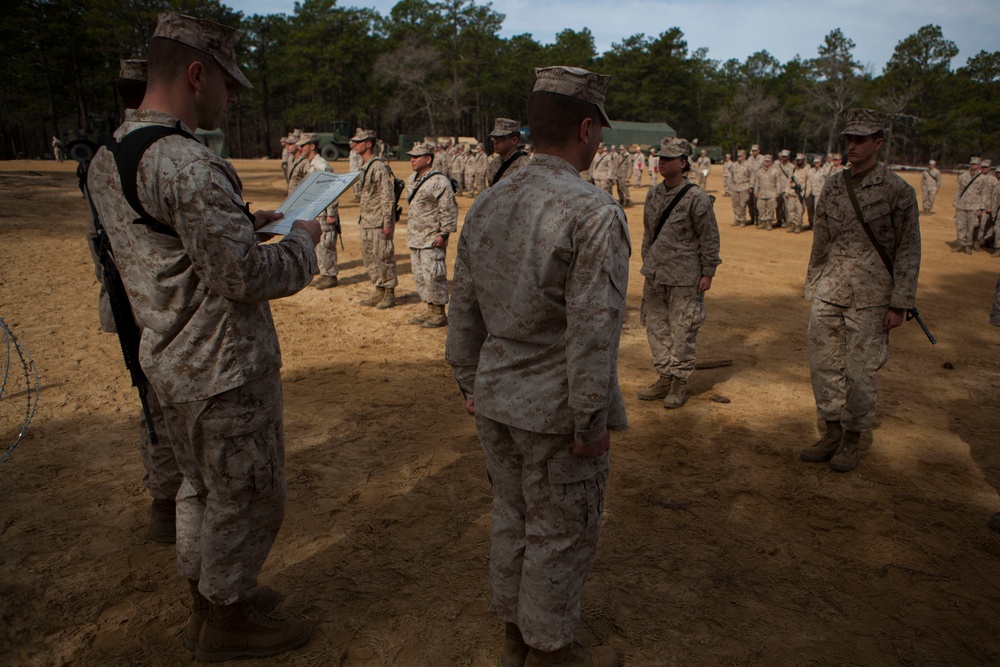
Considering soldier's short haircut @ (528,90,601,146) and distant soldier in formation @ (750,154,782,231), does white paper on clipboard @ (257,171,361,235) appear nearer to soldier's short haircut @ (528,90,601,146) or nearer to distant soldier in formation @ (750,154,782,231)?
soldier's short haircut @ (528,90,601,146)

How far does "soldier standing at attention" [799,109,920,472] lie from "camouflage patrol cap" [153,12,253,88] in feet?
12.9

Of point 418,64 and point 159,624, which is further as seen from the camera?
point 418,64

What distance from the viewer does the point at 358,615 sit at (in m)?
3.30

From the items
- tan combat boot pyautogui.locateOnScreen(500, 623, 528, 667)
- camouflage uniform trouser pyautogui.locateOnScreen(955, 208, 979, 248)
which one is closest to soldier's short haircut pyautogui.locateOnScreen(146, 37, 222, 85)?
tan combat boot pyautogui.locateOnScreen(500, 623, 528, 667)

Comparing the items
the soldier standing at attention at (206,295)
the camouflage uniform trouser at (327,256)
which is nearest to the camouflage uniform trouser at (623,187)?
the camouflage uniform trouser at (327,256)

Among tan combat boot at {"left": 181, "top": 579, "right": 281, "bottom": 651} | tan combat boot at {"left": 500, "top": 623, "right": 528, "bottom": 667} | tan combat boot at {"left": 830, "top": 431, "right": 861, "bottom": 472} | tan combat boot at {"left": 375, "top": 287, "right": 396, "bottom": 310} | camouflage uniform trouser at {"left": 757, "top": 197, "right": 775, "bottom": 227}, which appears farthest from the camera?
camouflage uniform trouser at {"left": 757, "top": 197, "right": 775, "bottom": 227}

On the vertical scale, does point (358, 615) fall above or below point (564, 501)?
below

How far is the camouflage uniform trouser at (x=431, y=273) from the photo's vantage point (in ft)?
28.6

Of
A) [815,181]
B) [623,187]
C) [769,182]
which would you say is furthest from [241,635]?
[623,187]

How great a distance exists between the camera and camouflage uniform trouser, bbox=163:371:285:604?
2613 millimetres

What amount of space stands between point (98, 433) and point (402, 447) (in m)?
2.37

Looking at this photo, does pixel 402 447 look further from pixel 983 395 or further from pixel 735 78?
pixel 735 78

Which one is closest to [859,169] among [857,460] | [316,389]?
[857,460]

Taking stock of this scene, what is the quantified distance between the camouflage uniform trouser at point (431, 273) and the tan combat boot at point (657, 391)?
3.24 meters
